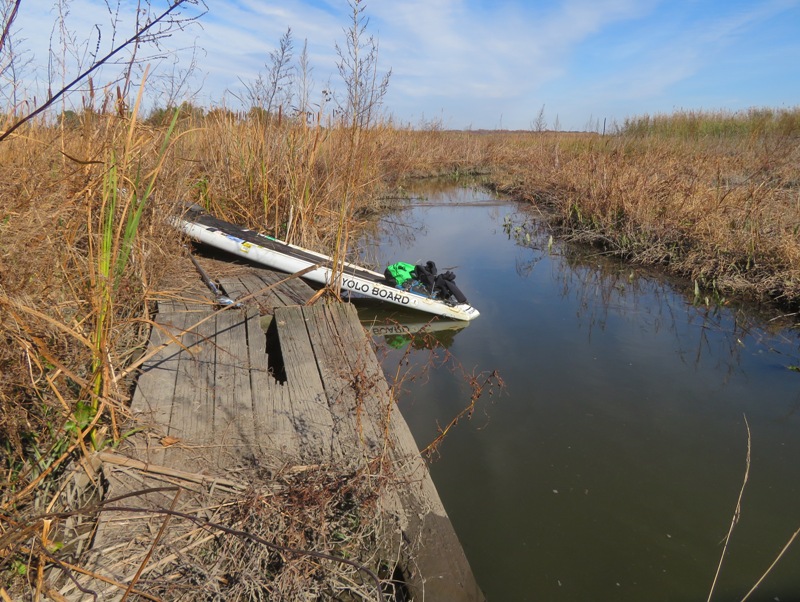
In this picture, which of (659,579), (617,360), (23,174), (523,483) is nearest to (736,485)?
(659,579)

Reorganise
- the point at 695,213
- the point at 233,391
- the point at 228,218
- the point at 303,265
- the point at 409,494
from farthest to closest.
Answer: the point at 695,213 < the point at 228,218 < the point at 303,265 < the point at 233,391 < the point at 409,494

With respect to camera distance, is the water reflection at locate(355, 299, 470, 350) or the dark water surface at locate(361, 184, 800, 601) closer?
the dark water surface at locate(361, 184, 800, 601)

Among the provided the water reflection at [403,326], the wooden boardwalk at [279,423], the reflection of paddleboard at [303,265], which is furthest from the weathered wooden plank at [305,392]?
the reflection of paddleboard at [303,265]

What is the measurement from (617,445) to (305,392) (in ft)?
5.96

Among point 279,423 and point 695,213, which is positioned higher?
point 695,213

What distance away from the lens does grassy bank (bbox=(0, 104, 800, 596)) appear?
1.82 m

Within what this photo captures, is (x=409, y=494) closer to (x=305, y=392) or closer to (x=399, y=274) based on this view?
(x=305, y=392)

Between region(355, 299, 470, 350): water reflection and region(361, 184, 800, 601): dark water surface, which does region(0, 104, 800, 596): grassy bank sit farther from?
region(361, 184, 800, 601): dark water surface

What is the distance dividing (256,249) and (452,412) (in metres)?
2.44

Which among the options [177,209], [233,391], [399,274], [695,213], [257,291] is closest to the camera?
[233,391]

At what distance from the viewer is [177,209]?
4707 millimetres

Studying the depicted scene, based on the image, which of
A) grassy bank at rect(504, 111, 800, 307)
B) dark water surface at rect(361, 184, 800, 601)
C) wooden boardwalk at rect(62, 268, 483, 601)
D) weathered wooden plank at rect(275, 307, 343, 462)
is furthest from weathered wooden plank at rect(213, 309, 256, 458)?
grassy bank at rect(504, 111, 800, 307)

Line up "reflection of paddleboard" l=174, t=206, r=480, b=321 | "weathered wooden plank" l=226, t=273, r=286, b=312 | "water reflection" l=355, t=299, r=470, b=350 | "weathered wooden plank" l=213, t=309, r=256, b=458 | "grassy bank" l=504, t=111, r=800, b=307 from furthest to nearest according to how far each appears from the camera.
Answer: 1. "grassy bank" l=504, t=111, r=800, b=307
2. "reflection of paddleboard" l=174, t=206, r=480, b=321
3. "water reflection" l=355, t=299, r=470, b=350
4. "weathered wooden plank" l=226, t=273, r=286, b=312
5. "weathered wooden plank" l=213, t=309, r=256, b=458

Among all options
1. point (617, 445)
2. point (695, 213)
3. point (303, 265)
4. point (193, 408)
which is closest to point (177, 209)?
point (303, 265)
